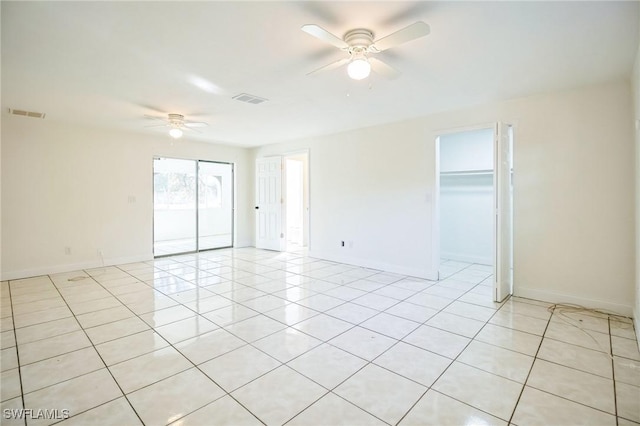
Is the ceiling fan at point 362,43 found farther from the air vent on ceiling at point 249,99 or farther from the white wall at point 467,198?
the white wall at point 467,198

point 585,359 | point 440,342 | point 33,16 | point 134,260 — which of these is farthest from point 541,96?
point 134,260

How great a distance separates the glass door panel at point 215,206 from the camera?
7980 millimetres

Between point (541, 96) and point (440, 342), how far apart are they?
10.4 ft

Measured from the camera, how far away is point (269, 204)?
7.30 m

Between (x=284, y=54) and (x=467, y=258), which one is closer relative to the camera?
(x=284, y=54)

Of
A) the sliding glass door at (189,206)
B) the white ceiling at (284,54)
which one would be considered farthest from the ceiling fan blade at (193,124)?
the sliding glass door at (189,206)

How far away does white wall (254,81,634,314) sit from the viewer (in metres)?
3.25

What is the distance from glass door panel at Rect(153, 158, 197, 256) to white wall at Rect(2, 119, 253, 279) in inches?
60.1

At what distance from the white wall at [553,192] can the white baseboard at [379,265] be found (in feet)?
0.07

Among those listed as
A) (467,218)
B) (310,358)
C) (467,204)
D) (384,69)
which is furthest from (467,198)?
(310,358)

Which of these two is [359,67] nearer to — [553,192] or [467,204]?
[553,192]

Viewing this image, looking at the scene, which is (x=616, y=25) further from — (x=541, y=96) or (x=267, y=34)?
(x=267, y=34)

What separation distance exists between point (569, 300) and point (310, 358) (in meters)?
3.18

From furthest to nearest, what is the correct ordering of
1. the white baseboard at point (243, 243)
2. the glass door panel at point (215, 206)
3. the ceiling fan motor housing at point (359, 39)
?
the glass door panel at point (215, 206), the white baseboard at point (243, 243), the ceiling fan motor housing at point (359, 39)
